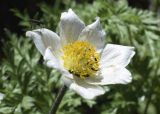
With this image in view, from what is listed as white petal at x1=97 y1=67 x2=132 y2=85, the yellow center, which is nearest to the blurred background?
the yellow center

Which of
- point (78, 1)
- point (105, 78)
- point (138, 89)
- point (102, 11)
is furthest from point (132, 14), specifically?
point (78, 1)

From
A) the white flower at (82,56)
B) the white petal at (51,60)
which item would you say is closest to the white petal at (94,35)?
the white flower at (82,56)

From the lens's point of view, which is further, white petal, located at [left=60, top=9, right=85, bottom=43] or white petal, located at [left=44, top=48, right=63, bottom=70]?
white petal, located at [left=60, top=9, right=85, bottom=43]

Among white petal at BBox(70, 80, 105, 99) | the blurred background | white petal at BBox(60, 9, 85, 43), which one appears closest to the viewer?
white petal at BBox(70, 80, 105, 99)

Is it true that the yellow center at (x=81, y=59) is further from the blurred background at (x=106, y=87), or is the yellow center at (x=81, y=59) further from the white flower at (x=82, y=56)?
the blurred background at (x=106, y=87)

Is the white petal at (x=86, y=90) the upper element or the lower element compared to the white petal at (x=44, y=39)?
lower

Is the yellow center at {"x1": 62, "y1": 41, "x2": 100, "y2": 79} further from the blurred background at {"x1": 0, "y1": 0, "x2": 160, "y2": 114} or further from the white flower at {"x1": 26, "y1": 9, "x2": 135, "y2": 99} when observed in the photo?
the blurred background at {"x1": 0, "y1": 0, "x2": 160, "y2": 114}
